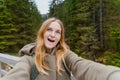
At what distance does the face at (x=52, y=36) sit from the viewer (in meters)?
2.97

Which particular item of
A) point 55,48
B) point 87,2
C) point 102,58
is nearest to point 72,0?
point 87,2

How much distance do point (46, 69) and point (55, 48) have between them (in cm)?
22

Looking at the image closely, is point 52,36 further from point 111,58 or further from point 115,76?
point 111,58

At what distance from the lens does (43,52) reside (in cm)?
296

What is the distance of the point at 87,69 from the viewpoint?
252 centimetres

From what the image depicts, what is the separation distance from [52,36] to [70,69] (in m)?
0.30

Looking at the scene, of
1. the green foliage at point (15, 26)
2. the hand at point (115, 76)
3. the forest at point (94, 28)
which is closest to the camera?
the hand at point (115, 76)

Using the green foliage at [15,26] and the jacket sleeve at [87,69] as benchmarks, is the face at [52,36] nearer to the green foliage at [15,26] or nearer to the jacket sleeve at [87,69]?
the jacket sleeve at [87,69]

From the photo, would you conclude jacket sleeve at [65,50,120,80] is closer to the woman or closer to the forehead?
the woman

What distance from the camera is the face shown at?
2.97 m

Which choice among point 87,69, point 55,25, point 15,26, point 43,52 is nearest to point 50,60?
point 43,52

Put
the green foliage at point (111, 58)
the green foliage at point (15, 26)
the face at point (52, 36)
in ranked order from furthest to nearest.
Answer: the green foliage at point (15, 26) → the green foliage at point (111, 58) → the face at point (52, 36)

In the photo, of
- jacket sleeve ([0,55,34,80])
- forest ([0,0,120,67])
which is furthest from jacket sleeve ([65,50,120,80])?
forest ([0,0,120,67])

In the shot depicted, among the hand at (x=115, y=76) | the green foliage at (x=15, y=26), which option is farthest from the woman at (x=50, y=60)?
the green foliage at (x=15, y=26)
